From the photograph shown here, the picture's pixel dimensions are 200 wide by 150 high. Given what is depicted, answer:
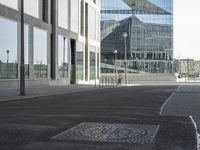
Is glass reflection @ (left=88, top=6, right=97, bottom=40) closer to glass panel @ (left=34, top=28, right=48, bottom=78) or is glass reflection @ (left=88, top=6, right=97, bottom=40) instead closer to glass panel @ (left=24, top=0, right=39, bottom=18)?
glass panel @ (left=34, top=28, right=48, bottom=78)

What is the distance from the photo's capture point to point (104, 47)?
449 ft

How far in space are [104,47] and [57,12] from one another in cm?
7947

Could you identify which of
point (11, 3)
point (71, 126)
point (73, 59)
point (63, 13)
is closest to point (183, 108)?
point (71, 126)

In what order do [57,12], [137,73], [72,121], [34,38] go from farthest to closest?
1. [137,73]
2. [57,12]
3. [34,38]
4. [72,121]

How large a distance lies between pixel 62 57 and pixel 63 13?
5.47m

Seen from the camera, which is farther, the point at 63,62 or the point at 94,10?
the point at 94,10

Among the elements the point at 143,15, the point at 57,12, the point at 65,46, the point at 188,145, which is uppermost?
the point at 143,15

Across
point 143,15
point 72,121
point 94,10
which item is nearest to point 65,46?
point 94,10

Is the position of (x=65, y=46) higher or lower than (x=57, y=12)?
lower

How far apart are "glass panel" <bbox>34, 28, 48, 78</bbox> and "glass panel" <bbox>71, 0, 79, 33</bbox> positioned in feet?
41.5

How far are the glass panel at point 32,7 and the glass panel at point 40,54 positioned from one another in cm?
168

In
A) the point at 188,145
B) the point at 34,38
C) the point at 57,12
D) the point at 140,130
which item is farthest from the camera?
the point at 57,12

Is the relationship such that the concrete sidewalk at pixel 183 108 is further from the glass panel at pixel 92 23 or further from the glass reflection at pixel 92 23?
the glass reflection at pixel 92 23

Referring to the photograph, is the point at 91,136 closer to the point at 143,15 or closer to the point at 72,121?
Answer: the point at 72,121
